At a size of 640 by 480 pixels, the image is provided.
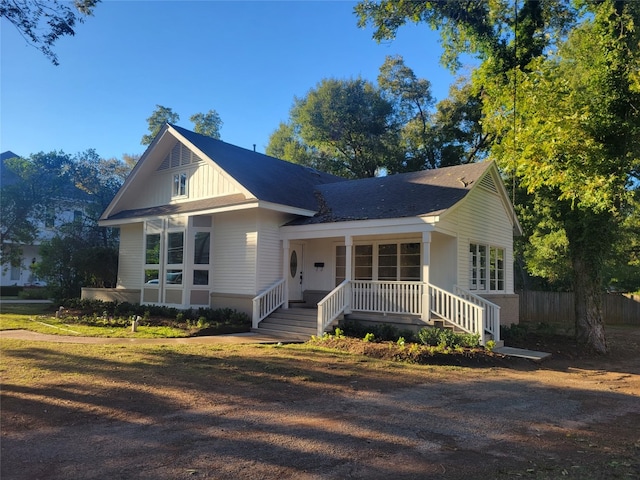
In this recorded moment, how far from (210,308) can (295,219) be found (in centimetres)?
409

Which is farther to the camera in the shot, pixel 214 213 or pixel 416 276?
pixel 214 213

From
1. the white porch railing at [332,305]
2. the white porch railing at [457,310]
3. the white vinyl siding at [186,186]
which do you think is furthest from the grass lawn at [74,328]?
the white porch railing at [457,310]

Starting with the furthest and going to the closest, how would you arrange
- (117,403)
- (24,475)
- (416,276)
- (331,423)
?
(416,276) → (117,403) → (331,423) → (24,475)

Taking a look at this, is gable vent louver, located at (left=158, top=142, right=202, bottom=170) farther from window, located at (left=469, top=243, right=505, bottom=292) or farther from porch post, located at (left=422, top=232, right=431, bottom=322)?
window, located at (left=469, top=243, right=505, bottom=292)

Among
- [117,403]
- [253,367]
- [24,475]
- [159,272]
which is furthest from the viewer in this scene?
[159,272]

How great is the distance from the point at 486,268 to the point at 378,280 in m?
4.23

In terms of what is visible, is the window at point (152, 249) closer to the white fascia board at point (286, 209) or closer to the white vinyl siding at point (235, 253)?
the white vinyl siding at point (235, 253)

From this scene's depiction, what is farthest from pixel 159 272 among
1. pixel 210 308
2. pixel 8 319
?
pixel 8 319

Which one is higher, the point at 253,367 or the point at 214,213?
the point at 214,213

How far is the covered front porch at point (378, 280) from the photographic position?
1217 centimetres

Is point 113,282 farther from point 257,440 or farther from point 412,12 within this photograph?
point 257,440

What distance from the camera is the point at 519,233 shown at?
64.4ft

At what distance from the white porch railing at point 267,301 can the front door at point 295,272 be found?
780 millimetres

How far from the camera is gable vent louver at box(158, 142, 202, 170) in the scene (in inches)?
677
